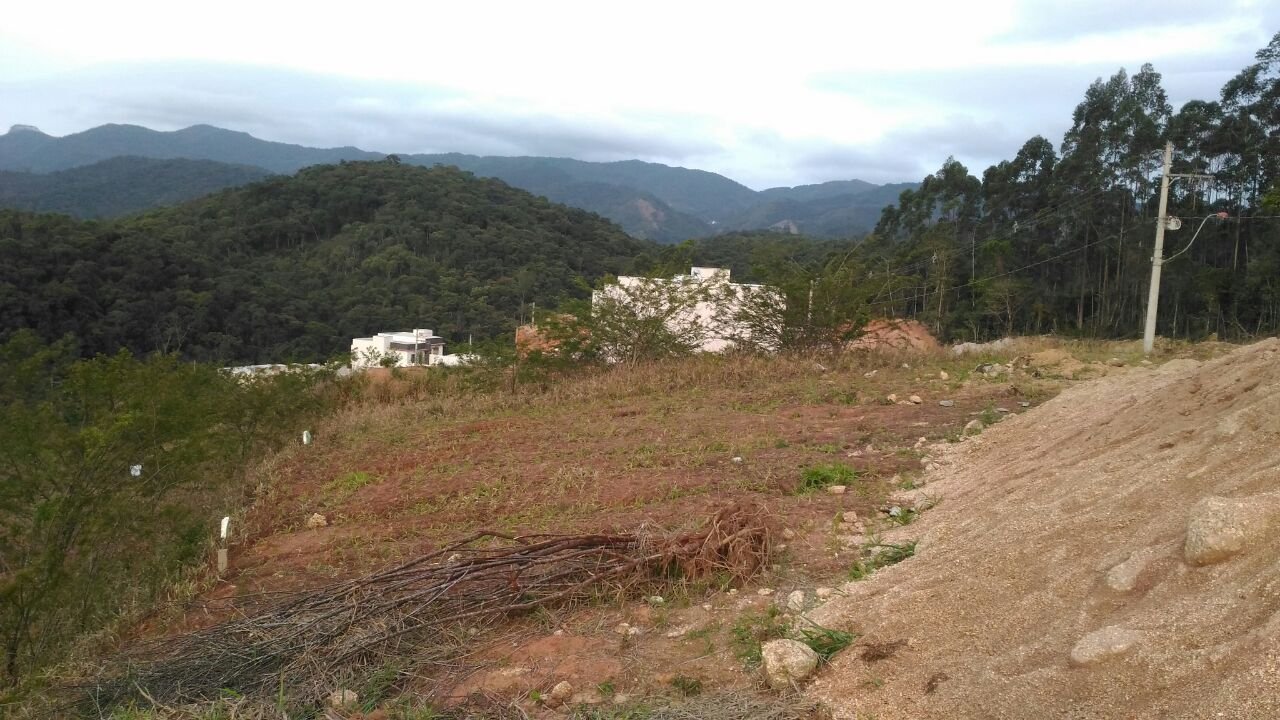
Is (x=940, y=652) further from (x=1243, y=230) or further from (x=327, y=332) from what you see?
(x=327, y=332)

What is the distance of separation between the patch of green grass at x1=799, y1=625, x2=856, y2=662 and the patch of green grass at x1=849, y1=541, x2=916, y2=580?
2.79 feet

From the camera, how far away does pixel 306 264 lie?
1943 inches

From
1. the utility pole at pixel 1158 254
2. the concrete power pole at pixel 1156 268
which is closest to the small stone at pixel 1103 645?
the utility pole at pixel 1158 254

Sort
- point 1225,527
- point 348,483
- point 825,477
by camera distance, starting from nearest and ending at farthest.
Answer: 1. point 1225,527
2. point 825,477
3. point 348,483

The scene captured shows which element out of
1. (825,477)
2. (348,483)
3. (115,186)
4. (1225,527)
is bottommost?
(348,483)

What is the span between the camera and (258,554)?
18.9 ft

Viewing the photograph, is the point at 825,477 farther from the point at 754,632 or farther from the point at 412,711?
the point at 412,711

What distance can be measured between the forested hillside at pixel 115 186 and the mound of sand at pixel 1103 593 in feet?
259

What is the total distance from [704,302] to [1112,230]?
23177 millimetres

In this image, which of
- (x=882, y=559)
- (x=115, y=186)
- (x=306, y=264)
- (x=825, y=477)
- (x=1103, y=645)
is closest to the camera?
(x=1103, y=645)

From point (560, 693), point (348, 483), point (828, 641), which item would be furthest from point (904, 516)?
point (348, 483)

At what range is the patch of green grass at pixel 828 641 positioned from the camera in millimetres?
3113

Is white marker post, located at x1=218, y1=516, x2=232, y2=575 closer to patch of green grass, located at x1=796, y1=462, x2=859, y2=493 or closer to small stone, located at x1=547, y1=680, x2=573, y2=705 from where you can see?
small stone, located at x1=547, y1=680, x2=573, y2=705

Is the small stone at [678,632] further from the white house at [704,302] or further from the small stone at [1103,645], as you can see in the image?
the white house at [704,302]
